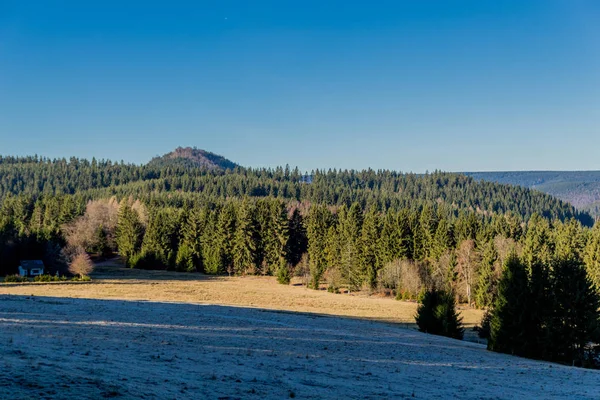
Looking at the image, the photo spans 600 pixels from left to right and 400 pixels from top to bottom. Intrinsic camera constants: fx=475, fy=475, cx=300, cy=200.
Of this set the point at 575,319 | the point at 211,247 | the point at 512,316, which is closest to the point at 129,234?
the point at 211,247

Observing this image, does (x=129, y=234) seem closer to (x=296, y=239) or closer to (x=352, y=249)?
(x=296, y=239)

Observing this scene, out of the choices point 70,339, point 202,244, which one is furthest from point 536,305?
point 202,244

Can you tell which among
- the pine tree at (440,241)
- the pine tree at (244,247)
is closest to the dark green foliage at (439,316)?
the pine tree at (440,241)

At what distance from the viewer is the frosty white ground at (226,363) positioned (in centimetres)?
1294

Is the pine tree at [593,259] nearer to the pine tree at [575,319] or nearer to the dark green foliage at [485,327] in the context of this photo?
the dark green foliage at [485,327]

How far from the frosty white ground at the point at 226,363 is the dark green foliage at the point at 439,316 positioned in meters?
9.68

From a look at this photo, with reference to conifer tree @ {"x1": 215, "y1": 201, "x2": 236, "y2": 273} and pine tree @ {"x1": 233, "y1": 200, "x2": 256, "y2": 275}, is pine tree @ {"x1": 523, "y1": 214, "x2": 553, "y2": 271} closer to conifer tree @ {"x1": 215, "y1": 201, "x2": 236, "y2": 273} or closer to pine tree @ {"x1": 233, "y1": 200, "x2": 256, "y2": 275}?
pine tree @ {"x1": 233, "y1": 200, "x2": 256, "y2": 275}

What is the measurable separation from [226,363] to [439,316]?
93.9ft

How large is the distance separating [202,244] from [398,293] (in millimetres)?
51201

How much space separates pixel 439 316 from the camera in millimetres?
42125

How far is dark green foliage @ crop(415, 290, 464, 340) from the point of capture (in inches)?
1656

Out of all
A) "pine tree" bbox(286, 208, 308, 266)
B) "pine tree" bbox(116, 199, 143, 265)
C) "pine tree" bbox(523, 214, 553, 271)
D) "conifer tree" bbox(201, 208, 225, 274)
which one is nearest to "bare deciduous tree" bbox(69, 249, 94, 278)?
"pine tree" bbox(116, 199, 143, 265)

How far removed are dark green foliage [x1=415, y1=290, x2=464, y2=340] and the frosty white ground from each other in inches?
381

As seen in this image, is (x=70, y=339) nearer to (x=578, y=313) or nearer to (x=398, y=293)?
(x=578, y=313)
